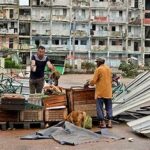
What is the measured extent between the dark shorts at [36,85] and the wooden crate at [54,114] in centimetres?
149

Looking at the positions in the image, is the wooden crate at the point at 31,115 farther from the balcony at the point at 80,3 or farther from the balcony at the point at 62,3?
the balcony at the point at 80,3

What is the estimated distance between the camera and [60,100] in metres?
13.2

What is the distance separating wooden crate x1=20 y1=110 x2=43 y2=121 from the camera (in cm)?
Answer: 1288

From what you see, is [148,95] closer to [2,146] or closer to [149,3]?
[2,146]

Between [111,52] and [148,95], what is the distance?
7453 cm

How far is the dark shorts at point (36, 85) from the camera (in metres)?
14.3

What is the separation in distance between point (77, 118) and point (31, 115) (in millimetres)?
1058

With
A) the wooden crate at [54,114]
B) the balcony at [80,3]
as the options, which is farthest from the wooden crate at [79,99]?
the balcony at [80,3]

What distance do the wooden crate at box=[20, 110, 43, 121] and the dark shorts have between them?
1549mm

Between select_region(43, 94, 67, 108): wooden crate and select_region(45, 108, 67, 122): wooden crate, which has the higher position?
select_region(43, 94, 67, 108): wooden crate

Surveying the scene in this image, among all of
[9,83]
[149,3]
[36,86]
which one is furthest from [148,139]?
[149,3]

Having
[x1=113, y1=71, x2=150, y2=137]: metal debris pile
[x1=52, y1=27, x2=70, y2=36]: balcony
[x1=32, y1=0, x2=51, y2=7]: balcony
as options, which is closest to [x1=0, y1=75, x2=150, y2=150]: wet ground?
[x1=113, y1=71, x2=150, y2=137]: metal debris pile

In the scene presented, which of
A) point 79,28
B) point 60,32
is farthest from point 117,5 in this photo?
point 60,32

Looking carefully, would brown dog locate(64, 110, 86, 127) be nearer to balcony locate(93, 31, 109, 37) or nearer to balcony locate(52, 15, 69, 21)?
balcony locate(93, 31, 109, 37)
